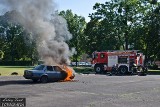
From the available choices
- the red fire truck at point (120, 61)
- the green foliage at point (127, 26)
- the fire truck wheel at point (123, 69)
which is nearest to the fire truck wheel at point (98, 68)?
the red fire truck at point (120, 61)

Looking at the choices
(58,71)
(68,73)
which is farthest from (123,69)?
(58,71)

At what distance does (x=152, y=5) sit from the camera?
66.6 metres

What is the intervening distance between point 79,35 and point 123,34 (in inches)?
880

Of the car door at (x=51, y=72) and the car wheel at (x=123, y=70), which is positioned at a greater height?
the car wheel at (x=123, y=70)

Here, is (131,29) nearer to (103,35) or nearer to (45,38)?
(103,35)

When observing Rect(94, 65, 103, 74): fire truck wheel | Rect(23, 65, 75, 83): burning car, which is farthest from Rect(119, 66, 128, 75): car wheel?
Rect(23, 65, 75, 83): burning car

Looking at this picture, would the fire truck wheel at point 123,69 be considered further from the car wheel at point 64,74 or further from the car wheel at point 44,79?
the car wheel at point 44,79

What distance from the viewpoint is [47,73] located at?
2661 centimetres

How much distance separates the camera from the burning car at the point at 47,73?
2605cm

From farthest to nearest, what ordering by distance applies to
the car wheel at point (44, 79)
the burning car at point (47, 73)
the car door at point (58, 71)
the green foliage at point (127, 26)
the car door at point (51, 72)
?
the green foliage at point (127, 26) < the car door at point (58, 71) < the car door at point (51, 72) < the car wheel at point (44, 79) < the burning car at point (47, 73)

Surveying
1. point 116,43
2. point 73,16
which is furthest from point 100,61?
point 73,16

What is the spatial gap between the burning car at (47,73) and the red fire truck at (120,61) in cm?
1714

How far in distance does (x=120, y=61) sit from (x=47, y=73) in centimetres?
1975

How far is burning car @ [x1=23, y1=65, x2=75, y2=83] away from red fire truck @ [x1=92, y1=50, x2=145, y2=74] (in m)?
17.1
